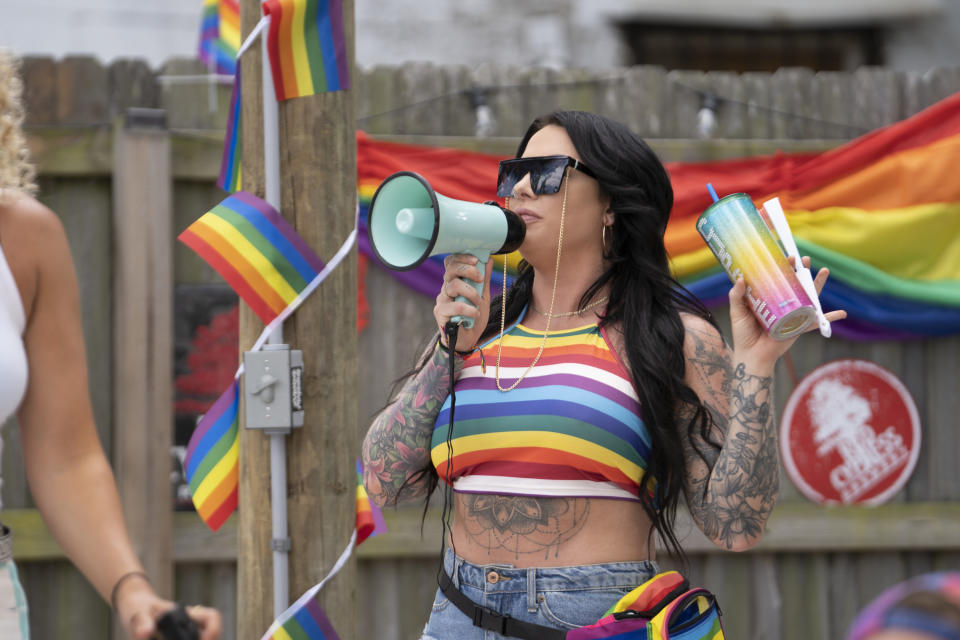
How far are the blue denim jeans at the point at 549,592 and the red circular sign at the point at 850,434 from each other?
257 cm

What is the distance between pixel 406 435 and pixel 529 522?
38cm

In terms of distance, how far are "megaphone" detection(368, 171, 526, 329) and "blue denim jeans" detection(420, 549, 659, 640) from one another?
0.53 m

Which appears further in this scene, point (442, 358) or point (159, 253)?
point (159, 253)

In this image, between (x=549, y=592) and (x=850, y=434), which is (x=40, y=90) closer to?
(x=549, y=592)

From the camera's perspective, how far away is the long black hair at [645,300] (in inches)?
86.4

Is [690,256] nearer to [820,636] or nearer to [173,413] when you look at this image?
[820,636]

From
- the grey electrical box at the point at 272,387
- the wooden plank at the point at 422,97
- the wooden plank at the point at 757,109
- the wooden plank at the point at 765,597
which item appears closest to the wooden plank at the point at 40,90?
the wooden plank at the point at 422,97

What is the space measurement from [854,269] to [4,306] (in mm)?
3553


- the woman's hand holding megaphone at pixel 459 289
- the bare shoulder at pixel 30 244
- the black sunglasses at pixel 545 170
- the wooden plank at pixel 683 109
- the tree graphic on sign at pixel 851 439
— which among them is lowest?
the tree graphic on sign at pixel 851 439

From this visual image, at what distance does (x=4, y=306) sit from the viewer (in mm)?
1888

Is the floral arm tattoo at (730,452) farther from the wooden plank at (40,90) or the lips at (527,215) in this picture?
the wooden plank at (40,90)

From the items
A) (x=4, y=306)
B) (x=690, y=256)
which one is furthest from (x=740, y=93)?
(x=4, y=306)

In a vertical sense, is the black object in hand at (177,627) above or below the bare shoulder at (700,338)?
below

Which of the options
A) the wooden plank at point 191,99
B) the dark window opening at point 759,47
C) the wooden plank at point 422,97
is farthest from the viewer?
the dark window opening at point 759,47
